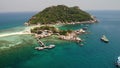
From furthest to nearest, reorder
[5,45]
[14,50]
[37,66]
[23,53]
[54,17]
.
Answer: [54,17], [5,45], [14,50], [23,53], [37,66]

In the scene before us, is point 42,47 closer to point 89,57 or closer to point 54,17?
point 89,57

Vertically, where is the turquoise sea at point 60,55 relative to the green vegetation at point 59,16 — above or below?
below

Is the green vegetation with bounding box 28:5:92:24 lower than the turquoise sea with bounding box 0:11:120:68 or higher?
higher

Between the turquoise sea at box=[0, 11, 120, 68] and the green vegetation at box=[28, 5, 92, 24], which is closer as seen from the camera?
the turquoise sea at box=[0, 11, 120, 68]

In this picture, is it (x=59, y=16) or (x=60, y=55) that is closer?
(x=60, y=55)

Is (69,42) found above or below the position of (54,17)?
below

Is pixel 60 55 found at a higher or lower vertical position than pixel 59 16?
lower

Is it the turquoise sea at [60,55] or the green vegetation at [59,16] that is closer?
the turquoise sea at [60,55]

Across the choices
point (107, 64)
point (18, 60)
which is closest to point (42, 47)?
point (18, 60)
